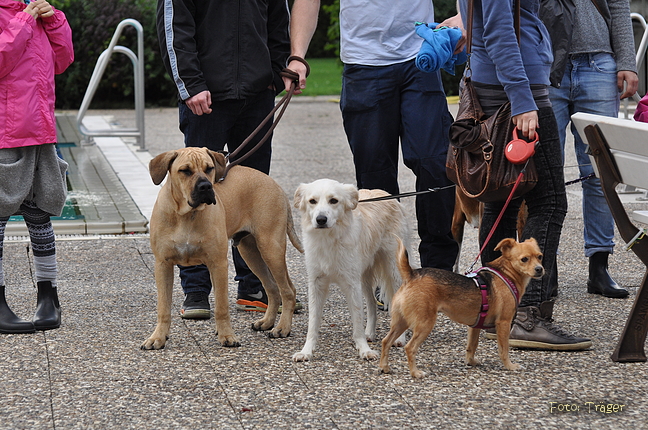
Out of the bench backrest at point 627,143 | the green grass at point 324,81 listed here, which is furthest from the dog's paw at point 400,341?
the green grass at point 324,81

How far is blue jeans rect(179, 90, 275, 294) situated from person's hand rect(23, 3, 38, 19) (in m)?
0.98

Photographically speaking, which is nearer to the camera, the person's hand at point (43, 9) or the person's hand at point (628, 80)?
the person's hand at point (43, 9)

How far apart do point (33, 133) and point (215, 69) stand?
1.10 metres

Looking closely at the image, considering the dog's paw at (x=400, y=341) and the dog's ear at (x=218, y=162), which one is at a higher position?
the dog's ear at (x=218, y=162)

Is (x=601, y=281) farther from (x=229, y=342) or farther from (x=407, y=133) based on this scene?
(x=229, y=342)

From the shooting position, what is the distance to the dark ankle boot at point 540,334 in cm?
432

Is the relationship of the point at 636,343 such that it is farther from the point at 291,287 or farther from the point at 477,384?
the point at 291,287

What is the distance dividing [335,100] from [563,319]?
16.5 m

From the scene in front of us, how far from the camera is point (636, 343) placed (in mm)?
4125

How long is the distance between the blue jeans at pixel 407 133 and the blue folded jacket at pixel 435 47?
257 millimetres

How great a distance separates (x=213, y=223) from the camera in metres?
4.39

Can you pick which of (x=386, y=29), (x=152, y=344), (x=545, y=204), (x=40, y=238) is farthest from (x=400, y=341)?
(x=40, y=238)

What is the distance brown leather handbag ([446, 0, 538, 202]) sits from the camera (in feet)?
13.8

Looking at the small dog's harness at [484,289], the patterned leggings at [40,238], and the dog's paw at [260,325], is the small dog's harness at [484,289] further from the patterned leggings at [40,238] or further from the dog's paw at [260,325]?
the patterned leggings at [40,238]
